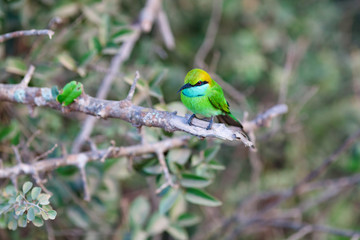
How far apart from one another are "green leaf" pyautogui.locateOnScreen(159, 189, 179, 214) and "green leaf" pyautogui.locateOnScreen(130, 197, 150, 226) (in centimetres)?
53

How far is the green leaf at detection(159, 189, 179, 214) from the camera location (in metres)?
2.10

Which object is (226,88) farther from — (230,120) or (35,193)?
(35,193)

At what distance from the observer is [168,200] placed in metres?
2.12

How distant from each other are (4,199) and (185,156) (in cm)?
100

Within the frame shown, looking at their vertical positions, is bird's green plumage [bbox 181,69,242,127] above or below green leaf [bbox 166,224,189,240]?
above

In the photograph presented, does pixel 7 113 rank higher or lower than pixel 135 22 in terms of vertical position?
lower

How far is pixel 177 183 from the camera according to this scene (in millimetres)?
2143

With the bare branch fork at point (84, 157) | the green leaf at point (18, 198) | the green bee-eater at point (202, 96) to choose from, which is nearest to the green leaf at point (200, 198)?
the bare branch fork at point (84, 157)

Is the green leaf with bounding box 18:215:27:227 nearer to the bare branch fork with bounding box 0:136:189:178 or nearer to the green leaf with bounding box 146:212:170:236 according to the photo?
the bare branch fork with bounding box 0:136:189:178

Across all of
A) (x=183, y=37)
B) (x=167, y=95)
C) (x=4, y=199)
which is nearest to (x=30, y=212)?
(x=4, y=199)

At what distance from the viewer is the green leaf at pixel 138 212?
8.41ft

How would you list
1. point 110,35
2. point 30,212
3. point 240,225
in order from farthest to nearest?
point 240,225 < point 110,35 < point 30,212

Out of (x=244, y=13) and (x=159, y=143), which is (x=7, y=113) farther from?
(x=244, y=13)

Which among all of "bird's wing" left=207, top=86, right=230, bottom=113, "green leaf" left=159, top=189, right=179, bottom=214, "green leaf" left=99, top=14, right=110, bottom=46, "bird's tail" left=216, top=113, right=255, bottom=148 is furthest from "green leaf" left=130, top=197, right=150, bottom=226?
"green leaf" left=99, top=14, right=110, bottom=46
